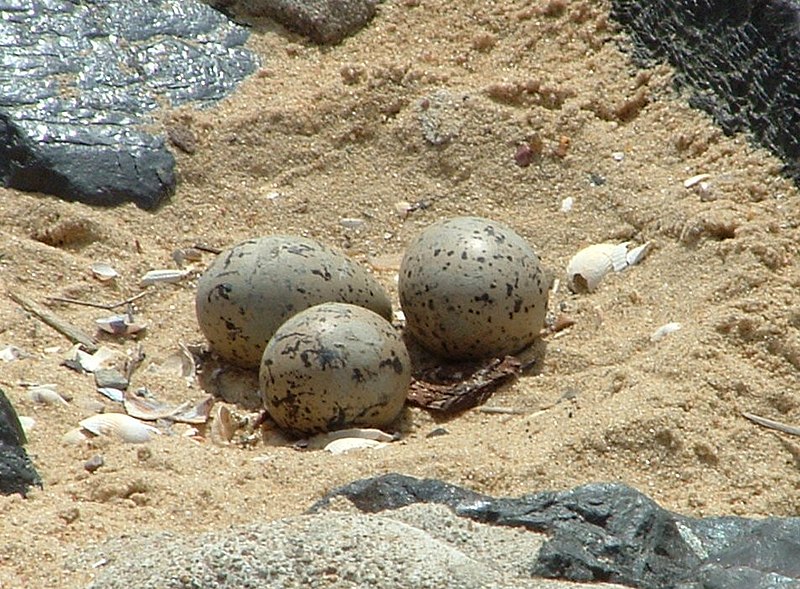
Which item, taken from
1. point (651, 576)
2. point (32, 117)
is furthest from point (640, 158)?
point (651, 576)

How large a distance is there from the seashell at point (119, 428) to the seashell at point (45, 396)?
0.48 feet

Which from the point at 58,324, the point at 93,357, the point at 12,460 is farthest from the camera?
the point at 58,324

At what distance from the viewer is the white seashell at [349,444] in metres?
5.33

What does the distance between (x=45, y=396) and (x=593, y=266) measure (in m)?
2.35

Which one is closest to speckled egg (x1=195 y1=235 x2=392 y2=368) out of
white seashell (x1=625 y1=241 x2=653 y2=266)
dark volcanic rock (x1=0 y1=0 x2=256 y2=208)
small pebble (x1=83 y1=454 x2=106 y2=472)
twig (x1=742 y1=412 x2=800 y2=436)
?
small pebble (x1=83 y1=454 x2=106 y2=472)

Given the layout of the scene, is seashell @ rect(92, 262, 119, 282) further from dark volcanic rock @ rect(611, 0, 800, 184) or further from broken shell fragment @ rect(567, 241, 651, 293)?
dark volcanic rock @ rect(611, 0, 800, 184)

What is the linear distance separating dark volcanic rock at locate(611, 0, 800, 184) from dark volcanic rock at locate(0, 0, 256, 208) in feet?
7.00

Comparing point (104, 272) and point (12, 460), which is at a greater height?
point (12, 460)

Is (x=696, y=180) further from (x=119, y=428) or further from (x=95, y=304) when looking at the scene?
(x=119, y=428)

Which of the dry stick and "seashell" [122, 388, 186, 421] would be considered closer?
"seashell" [122, 388, 186, 421]

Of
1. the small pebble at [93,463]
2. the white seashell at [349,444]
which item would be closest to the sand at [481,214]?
the small pebble at [93,463]

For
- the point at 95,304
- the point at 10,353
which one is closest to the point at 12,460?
the point at 10,353

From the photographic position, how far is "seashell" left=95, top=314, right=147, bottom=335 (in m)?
6.24

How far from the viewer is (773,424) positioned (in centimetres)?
526
